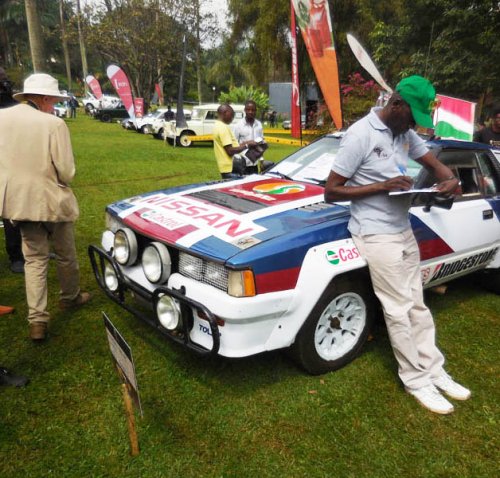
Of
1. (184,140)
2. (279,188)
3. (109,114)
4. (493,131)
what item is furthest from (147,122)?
(279,188)

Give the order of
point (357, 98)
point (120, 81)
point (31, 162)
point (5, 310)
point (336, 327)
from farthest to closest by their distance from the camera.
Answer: point (120, 81) < point (357, 98) < point (5, 310) < point (31, 162) < point (336, 327)

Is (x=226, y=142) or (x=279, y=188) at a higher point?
(x=226, y=142)

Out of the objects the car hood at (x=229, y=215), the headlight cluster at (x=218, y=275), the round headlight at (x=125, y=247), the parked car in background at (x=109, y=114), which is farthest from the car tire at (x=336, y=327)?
the parked car in background at (x=109, y=114)

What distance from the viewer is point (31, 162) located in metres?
2.90

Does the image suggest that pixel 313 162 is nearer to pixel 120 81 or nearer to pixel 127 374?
pixel 127 374

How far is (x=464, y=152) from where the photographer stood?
367 cm

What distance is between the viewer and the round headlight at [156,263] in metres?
2.60

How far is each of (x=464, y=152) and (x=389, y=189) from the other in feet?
5.92

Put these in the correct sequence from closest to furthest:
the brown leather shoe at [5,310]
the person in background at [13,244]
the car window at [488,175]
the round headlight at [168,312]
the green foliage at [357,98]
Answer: the round headlight at [168,312], the brown leather shoe at [5,310], the car window at [488,175], the person in background at [13,244], the green foliage at [357,98]

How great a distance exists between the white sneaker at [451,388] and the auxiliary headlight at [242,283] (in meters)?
1.40

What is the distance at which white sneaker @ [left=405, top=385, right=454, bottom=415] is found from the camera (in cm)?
253

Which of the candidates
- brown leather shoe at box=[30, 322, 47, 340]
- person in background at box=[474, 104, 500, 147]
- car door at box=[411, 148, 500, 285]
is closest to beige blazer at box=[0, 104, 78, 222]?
brown leather shoe at box=[30, 322, 47, 340]

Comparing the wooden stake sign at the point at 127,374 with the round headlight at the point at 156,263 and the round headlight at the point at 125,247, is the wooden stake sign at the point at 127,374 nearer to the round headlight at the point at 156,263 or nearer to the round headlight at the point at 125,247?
the round headlight at the point at 156,263

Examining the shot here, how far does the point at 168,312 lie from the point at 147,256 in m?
0.43
